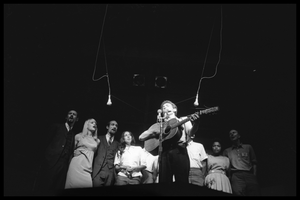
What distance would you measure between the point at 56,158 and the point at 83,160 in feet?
1.35

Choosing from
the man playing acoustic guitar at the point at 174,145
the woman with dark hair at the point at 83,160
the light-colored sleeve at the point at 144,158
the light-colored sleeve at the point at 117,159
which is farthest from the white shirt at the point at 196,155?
the woman with dark hair at the point at 83,160

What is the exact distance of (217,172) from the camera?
5.33 metres

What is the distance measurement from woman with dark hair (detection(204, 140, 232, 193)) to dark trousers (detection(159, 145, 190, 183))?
3.26 feet

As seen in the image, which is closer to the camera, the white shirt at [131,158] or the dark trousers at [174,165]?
the dark trousers at [174,165]

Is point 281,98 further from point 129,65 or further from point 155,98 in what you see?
point 129,65

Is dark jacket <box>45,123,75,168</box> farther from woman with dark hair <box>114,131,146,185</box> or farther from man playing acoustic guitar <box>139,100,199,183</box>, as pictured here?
man playing acoustic guitar <box>139,100,199,183</box>

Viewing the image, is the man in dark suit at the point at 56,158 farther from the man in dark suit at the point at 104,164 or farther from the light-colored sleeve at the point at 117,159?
the light-colored sleeve at the point at 117,159

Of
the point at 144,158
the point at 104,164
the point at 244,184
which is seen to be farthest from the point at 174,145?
the point at 244,184

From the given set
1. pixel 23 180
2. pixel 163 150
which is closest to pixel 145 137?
pixel 163 150

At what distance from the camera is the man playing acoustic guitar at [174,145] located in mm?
4363

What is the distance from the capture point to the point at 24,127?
6.07m

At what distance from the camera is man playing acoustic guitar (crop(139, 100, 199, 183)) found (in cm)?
436

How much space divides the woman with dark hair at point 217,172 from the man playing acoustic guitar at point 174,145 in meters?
0.99

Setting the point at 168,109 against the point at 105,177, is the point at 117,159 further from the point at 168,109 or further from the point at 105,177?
the point at 168,109
